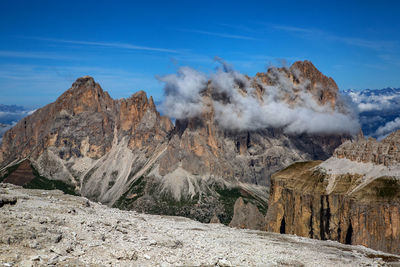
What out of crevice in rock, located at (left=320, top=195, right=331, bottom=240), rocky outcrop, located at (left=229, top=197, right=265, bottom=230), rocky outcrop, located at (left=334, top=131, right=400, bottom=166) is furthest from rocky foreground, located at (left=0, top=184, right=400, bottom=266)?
rocky outcrop, located at (left=334, top=131, right=400, bottom=166)

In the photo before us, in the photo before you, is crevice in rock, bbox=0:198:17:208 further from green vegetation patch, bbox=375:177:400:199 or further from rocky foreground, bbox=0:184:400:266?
green vegetation patch, bbox=375:177:400:199

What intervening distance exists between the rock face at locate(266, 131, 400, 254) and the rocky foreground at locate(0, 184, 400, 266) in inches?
1865

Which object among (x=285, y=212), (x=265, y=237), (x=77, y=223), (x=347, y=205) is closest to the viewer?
(x=77, y=223)

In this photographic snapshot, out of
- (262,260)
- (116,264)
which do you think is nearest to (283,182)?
(262,260)

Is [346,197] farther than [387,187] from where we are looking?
Yes

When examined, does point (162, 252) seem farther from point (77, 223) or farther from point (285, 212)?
point (285, 212)

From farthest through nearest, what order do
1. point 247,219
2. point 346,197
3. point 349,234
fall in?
1. point 346,197
2. point 247,219
3. point 349,234

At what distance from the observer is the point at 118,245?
4412cm

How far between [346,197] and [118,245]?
93.9m

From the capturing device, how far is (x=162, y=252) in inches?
1783

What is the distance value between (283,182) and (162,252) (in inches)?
4398

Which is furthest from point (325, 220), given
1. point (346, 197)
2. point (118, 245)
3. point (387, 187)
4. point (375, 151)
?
point (118, 245)

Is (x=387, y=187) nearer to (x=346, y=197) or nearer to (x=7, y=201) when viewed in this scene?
(x=346, y=197)

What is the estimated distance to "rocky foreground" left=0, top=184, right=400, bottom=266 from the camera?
3797 centimetres
